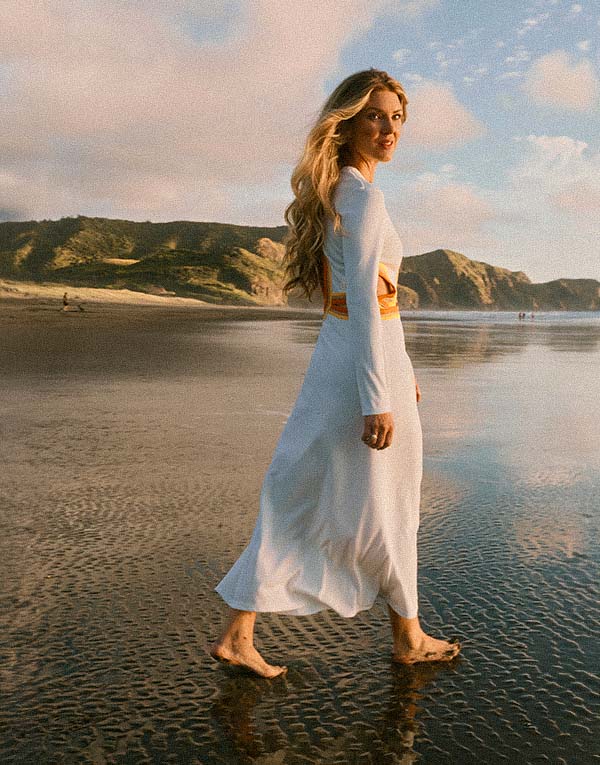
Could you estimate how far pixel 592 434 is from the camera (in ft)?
22.5

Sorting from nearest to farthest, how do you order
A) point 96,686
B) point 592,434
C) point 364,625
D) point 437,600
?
point 96,686 → point 364,625 → point 437,600 → point 592,434

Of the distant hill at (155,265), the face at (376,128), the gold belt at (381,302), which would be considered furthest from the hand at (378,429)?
the distant hill at (155,265)

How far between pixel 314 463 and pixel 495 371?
11.1 metres

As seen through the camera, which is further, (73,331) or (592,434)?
(73,331)

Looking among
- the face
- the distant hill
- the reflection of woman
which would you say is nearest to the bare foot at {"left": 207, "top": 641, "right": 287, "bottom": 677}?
the reflection of woman

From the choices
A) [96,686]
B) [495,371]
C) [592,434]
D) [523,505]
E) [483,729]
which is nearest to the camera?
[483,729]

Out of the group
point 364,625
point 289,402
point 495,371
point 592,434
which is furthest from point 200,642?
point 495,371

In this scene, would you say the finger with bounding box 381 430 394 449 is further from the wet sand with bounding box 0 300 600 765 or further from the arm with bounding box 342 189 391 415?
the wet sand with bounding box 0 300 600 765

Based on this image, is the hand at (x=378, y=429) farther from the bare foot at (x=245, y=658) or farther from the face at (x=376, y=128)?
the face at (x=376, y=128)

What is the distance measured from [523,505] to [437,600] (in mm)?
1622

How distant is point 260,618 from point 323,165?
66.1 inches

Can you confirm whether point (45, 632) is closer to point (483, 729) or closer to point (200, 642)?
point (200, 642)

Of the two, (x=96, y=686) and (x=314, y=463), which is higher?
(x=314, y=463)

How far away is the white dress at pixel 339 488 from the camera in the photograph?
93.4 inches
